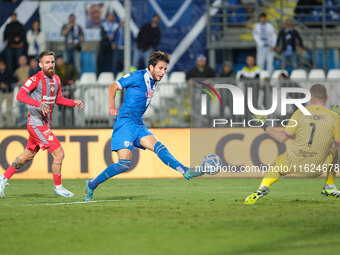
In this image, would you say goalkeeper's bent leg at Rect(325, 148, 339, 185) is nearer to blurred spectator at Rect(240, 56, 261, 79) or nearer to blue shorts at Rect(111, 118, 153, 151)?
blue shorts at Rect(111, 118, 153, 151)

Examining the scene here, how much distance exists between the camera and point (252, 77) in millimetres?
22344

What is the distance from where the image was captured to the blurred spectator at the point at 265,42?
80.2 ft

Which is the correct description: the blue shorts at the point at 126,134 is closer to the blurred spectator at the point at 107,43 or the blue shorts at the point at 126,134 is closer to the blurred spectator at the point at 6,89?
the blurred spectator at the point at 6,89

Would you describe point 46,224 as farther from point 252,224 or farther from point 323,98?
point 323,98

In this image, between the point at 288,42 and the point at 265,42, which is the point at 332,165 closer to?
the point at 288,42

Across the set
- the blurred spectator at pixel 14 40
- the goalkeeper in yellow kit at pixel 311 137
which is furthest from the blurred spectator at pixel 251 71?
the goalkeeper in yellow kit at pixel 311 137

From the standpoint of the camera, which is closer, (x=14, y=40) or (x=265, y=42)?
(x=265, y=42)

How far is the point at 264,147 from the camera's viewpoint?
1881 centimetres

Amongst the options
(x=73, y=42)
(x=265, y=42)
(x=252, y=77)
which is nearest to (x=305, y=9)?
(x=265, y=42)

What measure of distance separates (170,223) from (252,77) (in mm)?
12874

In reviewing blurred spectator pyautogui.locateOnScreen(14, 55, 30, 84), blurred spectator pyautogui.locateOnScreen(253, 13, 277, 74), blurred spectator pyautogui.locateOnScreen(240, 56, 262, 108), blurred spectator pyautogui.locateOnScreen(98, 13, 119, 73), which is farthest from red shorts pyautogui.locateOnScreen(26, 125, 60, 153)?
blurred spectator pyautogui.locateOnScreen(98, 13, 119, 73)

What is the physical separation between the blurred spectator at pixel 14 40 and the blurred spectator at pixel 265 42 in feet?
25.7

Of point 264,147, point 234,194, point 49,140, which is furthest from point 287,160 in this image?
point 264,147

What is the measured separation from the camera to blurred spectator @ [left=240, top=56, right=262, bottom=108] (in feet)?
66.3
